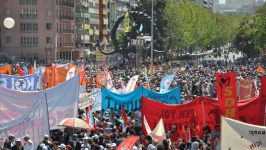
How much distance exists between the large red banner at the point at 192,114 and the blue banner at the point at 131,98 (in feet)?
16.5

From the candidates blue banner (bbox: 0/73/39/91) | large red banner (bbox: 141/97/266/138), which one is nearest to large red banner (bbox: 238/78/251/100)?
blue banner (bbox: 0/73/39/91)

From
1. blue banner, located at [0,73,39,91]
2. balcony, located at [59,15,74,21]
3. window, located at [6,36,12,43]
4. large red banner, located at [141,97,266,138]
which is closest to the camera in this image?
large red banner, located at [141,97,266,138]

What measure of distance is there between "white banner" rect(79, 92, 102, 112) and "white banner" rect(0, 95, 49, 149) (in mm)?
7343

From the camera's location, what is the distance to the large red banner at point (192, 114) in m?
19.2

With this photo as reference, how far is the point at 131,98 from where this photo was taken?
24.8 meters

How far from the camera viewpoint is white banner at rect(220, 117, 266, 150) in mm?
13133

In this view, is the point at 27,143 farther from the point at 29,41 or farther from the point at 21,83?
the point at 29,41

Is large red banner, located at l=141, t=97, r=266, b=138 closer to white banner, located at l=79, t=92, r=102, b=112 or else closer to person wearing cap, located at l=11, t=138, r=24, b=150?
person wearing cap, located at l=11, t=138, r=24, b=150

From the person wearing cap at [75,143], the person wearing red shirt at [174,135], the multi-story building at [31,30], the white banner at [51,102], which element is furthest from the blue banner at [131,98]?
the multi-story building at [31,30]

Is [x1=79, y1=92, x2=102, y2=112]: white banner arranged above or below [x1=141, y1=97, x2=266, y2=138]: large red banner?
below

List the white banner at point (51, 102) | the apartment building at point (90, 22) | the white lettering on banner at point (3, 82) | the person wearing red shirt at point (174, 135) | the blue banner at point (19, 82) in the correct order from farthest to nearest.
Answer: the apartment building at point (90, 22) → the blue banner at point (19, 82) → the white lettering on banner at point (3, 82) → the person wearing red shirt at point (174, 135) → the white banner at point (51, 102)

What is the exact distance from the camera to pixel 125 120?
21.2 metres

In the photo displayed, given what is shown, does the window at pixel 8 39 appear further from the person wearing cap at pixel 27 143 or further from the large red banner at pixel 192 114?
the person wearing cap at pixel 27 143

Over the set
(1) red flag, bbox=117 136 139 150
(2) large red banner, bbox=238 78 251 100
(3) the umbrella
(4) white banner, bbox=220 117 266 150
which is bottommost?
(2) large red banner, bbox=238 78 251 100
